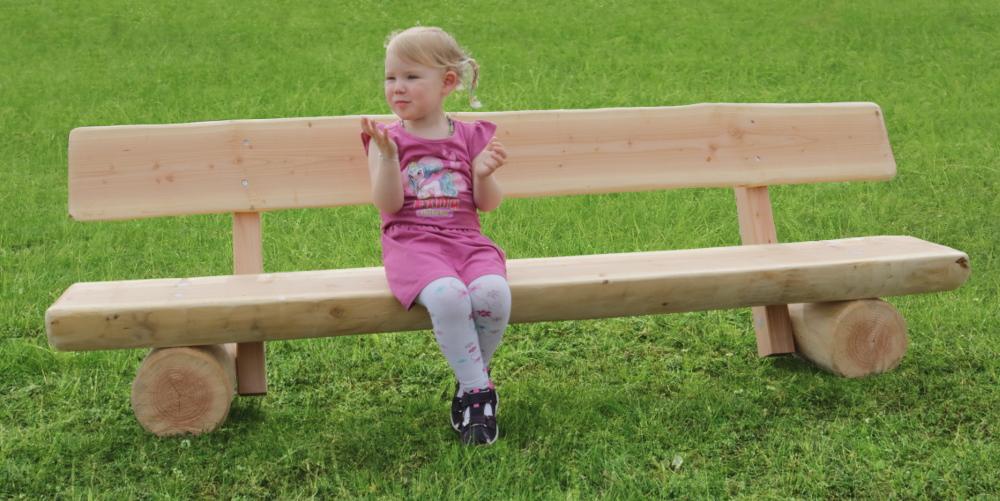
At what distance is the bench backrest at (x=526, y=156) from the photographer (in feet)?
12.9

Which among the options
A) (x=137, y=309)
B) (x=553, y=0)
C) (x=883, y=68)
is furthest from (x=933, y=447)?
(x=553, y=0)

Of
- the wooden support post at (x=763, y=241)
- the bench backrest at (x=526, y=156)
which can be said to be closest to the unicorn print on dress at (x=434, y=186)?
the bench backrest at (x=526, y=156)

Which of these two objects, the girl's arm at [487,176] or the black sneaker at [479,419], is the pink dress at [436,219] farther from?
the black sneaker at [479,419]

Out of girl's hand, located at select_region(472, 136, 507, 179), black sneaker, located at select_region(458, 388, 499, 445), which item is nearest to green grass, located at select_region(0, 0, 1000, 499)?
black sneaker, located at select_region(458, 388, 499, 445)

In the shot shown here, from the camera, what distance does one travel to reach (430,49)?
140 inches

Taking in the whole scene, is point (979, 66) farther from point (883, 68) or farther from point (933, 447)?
point (933, 447)

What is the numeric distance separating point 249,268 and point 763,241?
78.6 inches

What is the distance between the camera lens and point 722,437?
366cm

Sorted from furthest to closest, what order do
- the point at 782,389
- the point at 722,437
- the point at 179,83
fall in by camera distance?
the point at 179,83 → the point at 782,389 → the point at 722,437

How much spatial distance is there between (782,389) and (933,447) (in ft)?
2.03

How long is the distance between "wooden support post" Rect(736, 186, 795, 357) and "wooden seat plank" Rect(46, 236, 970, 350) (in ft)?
0.80

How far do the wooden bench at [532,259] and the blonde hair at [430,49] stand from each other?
0.40 metres

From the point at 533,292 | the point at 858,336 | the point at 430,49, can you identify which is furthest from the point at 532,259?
the point at 858,336

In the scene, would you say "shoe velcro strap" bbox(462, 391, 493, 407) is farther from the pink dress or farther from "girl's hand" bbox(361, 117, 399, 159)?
"girl's hand" bbox(361, 117, 399, 159)
